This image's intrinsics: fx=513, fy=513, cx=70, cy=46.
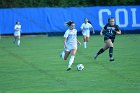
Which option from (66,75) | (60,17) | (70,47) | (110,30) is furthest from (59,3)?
(66,75)

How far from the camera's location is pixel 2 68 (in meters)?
22.2

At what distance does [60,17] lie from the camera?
47.5m

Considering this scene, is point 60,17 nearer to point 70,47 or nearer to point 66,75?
point 70,47

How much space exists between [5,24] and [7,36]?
1.48m

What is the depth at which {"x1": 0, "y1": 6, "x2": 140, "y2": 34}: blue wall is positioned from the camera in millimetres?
46531

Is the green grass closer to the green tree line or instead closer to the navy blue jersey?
the navy blue jersey

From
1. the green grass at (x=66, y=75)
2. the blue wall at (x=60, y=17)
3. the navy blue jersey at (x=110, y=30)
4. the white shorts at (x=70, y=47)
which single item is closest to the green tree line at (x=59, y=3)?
the blue wall at (x=60, y=17)

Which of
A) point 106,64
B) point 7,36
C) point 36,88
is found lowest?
point 7,36

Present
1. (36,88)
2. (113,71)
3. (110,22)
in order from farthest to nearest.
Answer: (110,22)
(113,71)
(36,88)

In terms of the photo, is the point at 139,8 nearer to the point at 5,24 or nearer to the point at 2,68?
the point at 5,24

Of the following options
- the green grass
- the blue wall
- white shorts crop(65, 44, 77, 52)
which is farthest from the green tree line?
white shorts crop(65, 44, 77, 52)

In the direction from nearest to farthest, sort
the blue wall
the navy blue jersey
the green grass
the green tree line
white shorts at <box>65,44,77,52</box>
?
1. the green grass
2. white shorts at <box>65,44,77,52</box>
3. the navy blue jersey
4. the blue wall
5. the green tree line

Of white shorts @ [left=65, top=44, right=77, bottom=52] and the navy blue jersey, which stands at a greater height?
white shorts @ [left=65, top=44, right=77, bottom=52]

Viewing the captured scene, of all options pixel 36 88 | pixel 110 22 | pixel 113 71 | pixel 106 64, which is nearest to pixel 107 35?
pixel 110 22
